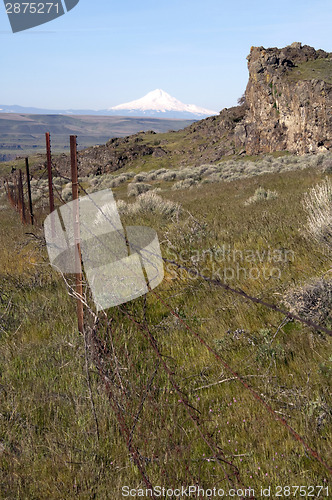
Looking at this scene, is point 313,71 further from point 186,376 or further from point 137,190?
point 186,376

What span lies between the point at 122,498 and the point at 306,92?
151 feet

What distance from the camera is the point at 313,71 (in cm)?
4566

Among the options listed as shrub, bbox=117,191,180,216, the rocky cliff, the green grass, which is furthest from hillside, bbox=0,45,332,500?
the green grass

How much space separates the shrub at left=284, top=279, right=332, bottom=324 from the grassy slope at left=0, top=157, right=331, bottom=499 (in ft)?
0.57

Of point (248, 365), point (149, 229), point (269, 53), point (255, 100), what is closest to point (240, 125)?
point (255, 100)

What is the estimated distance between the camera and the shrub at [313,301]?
12.1 ft

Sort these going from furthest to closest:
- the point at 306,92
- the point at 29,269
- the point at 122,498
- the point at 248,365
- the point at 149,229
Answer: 1. the point at 306,92
2. the point at 149,229
3. the point at 29,269
4. the point at 248,365
5. the point at 122,498

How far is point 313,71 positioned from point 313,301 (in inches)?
1999

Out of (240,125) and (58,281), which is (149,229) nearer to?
(58,281)

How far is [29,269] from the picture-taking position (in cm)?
712

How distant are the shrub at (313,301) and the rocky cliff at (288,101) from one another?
3989 cm

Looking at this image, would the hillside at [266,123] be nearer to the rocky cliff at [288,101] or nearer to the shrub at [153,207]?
the rocky cliff at [288,101]

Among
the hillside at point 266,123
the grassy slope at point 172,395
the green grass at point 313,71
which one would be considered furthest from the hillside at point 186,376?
the green grass at point 313,71

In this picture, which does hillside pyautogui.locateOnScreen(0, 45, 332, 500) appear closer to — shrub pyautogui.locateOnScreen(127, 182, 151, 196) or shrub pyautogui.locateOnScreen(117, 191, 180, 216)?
shrub pyautogui.locateOnScreen(117, 191, 180, 216)
